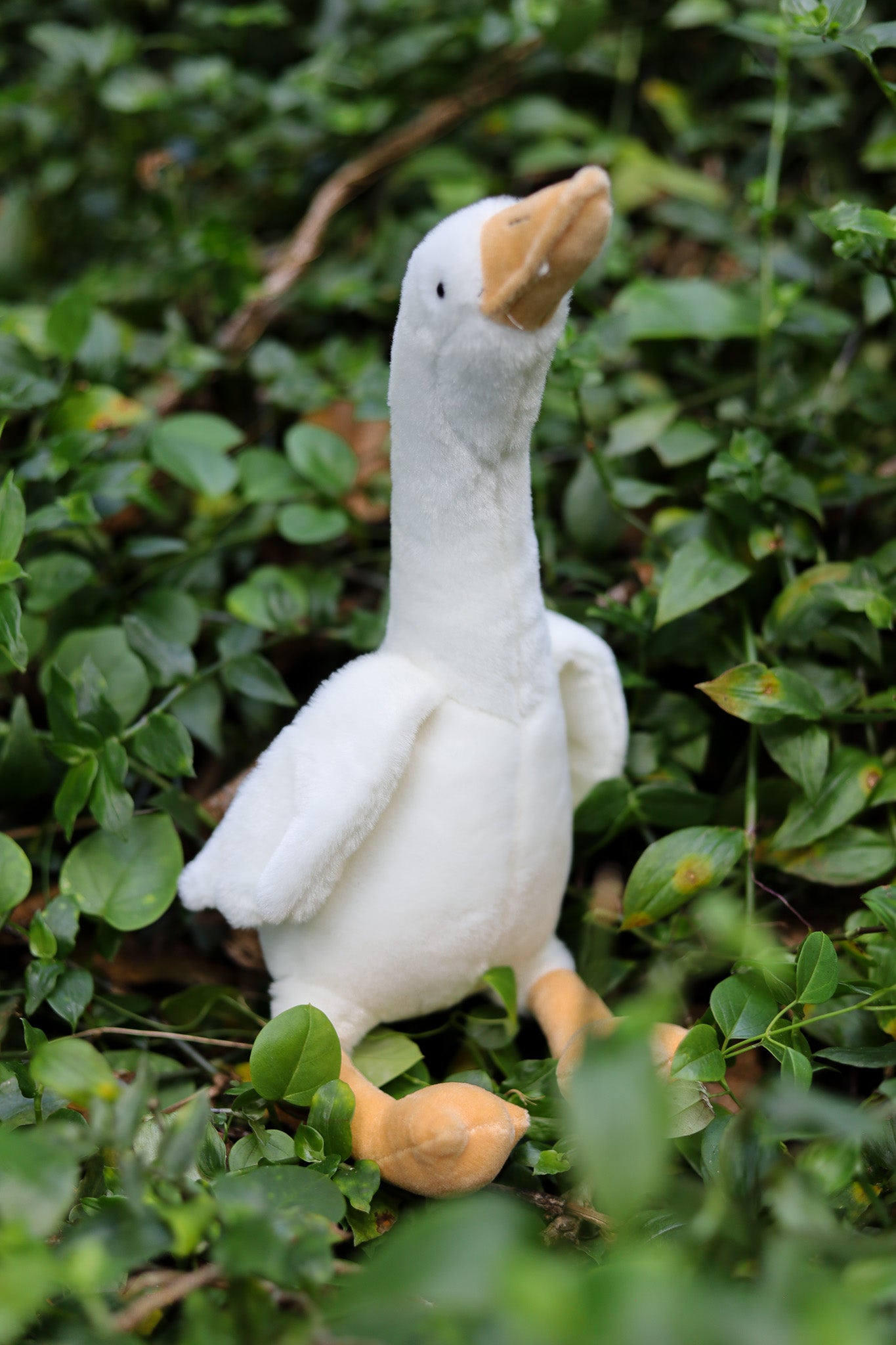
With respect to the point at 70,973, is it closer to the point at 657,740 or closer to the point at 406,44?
the point at 657,740

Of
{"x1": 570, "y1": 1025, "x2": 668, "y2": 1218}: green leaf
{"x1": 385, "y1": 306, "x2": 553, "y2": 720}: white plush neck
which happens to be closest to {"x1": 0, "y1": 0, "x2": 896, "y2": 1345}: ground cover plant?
{"x1": 570, "y1": 1025, "x2": 668, "y2": 1218}: green leaf

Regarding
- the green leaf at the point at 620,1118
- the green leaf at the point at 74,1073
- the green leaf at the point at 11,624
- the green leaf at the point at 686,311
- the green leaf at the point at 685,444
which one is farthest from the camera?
the green leaf at the point at 686,311

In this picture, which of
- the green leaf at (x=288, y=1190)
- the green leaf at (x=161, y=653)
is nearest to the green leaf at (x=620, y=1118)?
the green leaf at (x=288, y=1190)

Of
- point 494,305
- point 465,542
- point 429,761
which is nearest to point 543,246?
point 494,305

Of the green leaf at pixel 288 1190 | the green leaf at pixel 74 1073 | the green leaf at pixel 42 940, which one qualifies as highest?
the green leaf at pixel 74 1073

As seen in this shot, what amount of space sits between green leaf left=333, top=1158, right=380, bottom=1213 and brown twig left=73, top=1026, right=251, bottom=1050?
0.15 meters

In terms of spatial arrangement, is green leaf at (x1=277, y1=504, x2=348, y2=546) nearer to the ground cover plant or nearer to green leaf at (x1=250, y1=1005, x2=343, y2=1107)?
the ground cover plant

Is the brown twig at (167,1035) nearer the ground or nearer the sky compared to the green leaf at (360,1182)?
nearer the ground

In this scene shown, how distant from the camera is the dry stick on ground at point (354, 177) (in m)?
1.41

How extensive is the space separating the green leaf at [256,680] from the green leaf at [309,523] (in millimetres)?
170

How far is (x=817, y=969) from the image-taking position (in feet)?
2.33

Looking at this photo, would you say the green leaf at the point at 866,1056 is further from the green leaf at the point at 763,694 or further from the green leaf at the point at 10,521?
the green leaf at the point at 10,521

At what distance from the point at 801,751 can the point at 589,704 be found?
184 mm

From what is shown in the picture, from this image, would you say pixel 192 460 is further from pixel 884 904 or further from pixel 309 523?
pixel 884 904
